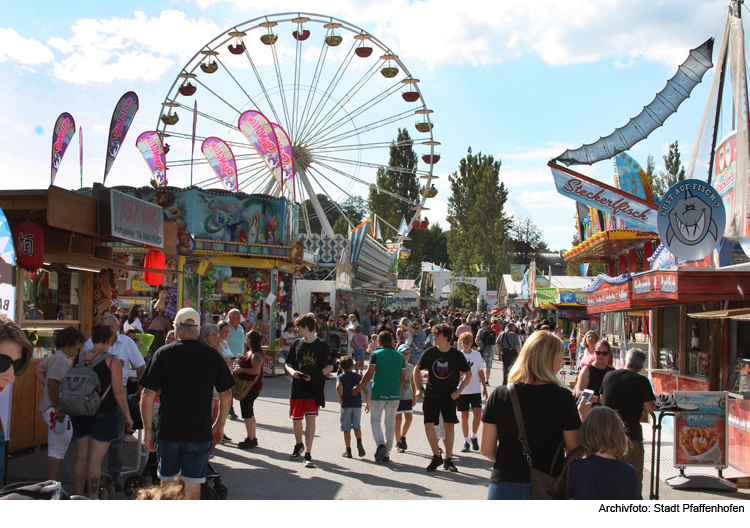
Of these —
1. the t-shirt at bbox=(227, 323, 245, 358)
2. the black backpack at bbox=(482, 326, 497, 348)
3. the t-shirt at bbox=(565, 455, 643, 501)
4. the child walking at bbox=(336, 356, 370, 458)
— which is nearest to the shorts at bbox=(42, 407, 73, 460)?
the child walking at bbox=(336, 356, 370, 458)

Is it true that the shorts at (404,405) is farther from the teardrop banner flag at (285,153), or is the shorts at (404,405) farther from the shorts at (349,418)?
the teardrop banner flag at (285,153)

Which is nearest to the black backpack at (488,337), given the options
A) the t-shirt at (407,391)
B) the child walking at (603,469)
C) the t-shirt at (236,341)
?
the t-shirt at (236,341)

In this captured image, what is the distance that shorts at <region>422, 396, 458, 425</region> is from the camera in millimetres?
6723

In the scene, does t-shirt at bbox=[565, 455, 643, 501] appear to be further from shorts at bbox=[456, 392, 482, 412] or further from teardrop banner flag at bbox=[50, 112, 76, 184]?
teardrop banner flag at bbox=[50, 112, 76, 184]

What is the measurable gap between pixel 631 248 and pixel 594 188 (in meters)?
11.6

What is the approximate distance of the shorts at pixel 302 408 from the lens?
273 inches

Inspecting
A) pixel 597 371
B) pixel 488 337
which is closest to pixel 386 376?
pixel 597 371

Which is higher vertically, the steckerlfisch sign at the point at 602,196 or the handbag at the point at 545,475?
the steckerlfisch sign at the point at 602,196

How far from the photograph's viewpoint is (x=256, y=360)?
749 centimetres

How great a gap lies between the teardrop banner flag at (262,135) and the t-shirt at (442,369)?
1258 centimetres

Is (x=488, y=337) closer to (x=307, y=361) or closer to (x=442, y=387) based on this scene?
(x=442, y=387)

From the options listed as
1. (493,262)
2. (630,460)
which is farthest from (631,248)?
(493,262)

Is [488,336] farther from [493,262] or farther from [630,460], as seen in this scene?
[493,262]

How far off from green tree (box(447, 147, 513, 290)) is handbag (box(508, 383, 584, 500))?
157 feet
